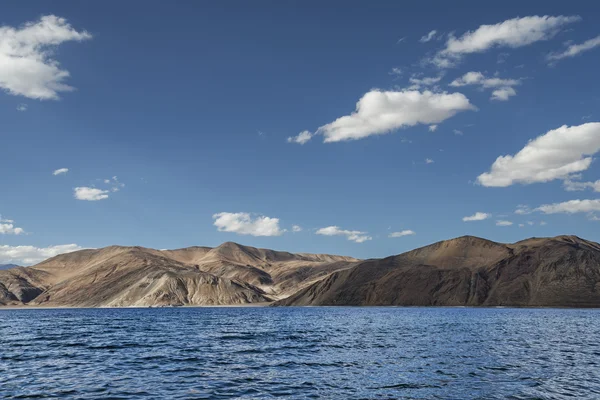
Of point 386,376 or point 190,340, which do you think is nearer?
point 386,376

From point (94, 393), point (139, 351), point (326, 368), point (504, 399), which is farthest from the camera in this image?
point (139, 351)

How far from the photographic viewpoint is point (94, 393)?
1134 inches

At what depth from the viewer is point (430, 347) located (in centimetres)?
5219

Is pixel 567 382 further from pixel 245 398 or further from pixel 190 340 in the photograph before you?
pixel 190 340

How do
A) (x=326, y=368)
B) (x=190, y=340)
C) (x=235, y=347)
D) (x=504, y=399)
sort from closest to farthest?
(x=504, y=399) → (x=326, y=368) → (x=235, y=347) → (x=190, y=340)

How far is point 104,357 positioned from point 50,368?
7196 millimetres

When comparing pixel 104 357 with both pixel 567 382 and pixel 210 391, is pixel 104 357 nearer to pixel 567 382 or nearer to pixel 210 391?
pixel 210 391

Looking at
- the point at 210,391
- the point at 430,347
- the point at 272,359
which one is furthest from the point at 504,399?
the point at 430,347

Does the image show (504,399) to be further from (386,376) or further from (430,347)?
(430,347)

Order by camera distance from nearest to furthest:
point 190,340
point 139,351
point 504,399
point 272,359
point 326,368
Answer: point 504,399 → point 326,368 → point 272,359 → point 139,351 → point 190,340

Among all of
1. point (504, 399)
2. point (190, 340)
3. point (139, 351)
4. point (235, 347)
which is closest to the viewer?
point (504, 399)

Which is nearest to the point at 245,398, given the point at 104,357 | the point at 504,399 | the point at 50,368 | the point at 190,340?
the point at 504,399

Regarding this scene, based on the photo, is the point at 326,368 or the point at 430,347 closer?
the point at 326,368

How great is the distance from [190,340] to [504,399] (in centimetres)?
4405
